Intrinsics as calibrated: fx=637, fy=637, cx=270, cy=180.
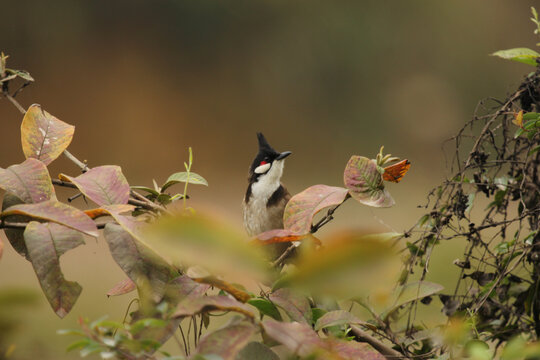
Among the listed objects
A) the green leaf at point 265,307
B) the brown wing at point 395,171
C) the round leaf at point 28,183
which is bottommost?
the green leaf at point 265,307

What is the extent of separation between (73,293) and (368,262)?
21 centimetres

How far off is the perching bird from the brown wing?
69cm

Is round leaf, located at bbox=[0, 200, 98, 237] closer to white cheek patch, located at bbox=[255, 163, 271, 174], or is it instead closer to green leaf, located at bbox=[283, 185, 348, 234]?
green leaf, located at bbox=[283, 185, 348, 234]

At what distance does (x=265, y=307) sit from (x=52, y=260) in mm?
116

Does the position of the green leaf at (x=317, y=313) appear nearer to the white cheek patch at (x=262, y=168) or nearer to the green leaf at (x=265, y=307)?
the green leaf at (x=265, y=307)

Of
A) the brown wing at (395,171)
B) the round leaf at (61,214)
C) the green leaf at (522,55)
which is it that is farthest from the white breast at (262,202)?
the round leaf at (61,214)

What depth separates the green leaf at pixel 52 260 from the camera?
29 cm

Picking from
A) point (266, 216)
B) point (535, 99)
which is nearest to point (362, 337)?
point (535, 99)

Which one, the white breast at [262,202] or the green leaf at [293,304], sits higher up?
the green leaf at [293,304]

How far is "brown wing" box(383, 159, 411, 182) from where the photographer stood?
0.42 metres

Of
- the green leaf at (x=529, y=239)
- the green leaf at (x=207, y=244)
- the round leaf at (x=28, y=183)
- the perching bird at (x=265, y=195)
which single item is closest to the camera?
the green leaf at (x=207, y=244)

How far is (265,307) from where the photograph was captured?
0.35 metres

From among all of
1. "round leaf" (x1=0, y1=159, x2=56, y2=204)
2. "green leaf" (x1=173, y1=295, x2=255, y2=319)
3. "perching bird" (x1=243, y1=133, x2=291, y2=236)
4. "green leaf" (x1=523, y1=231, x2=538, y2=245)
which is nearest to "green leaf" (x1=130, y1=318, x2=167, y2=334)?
"green leaf" (x1=173, y1=295, x2=255, y2=319)

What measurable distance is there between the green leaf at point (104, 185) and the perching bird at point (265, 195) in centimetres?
75
